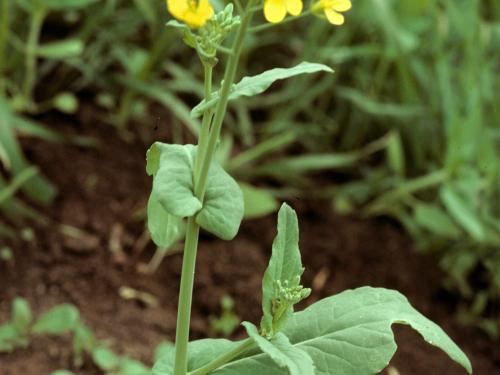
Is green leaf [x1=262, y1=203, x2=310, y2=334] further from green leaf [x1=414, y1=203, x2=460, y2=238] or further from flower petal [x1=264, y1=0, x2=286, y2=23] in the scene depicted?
green leaf [x1=414, y1=203, x2=460, y2=238]

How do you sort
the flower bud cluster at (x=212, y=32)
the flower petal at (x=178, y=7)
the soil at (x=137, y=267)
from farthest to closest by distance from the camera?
the soil at (x=137, y=267), the flower bud cluster at (x=212, y=32), the flower petal at (x=178, y=7)

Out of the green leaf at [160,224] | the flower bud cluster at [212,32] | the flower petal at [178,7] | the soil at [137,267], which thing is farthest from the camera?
the soil at [137,267]

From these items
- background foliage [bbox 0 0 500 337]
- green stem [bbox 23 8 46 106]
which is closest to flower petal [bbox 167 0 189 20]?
background foliage [bbox 0 0 500 337]

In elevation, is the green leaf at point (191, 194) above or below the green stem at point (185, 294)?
above

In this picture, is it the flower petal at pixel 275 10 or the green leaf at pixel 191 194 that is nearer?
the flower petal at pixel 275 10

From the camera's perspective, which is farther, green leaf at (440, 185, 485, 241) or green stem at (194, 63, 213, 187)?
green leaf at (440, 185, 485, 241)

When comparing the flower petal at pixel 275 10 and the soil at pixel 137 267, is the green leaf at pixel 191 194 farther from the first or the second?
the soil at pixel 137 267

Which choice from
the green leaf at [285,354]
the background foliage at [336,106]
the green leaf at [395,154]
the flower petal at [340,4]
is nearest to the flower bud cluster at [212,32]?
the flower petal at [340,4]
